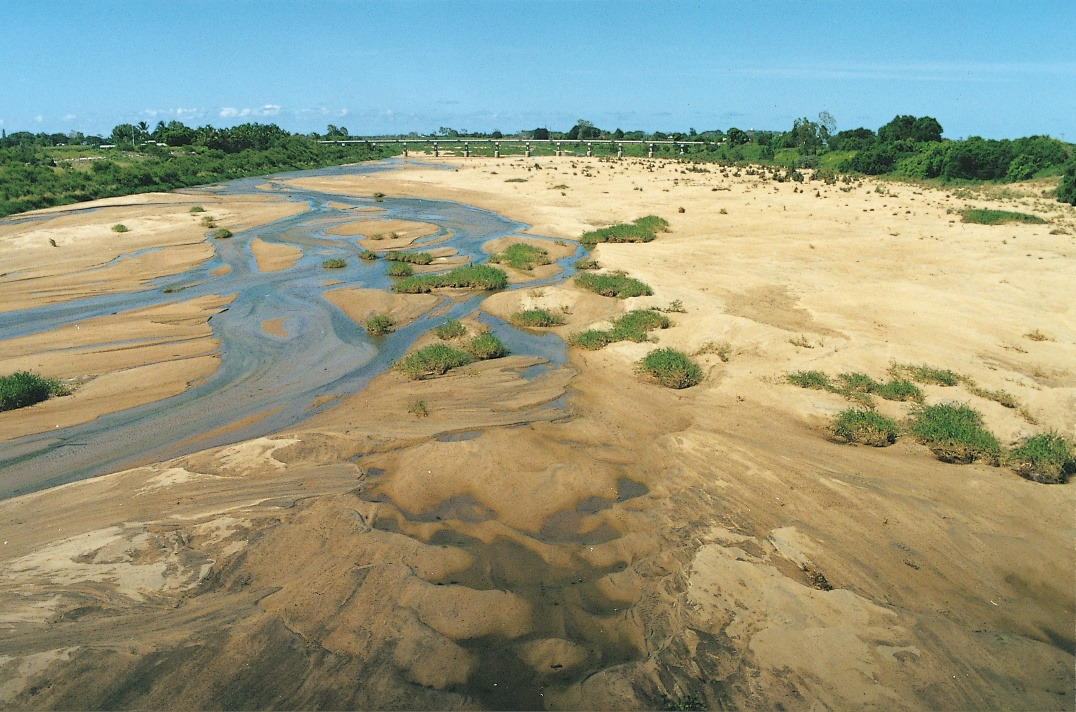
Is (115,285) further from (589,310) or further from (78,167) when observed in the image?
(78,167)

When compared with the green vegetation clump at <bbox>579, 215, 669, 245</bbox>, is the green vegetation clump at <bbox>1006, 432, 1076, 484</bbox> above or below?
below

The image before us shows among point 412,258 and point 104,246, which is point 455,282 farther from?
point 104,246

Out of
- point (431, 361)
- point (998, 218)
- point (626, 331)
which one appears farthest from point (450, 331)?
point (998, 218)

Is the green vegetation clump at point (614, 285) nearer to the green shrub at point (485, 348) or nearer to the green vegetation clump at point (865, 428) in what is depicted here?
the green shrub at point (485, 348)

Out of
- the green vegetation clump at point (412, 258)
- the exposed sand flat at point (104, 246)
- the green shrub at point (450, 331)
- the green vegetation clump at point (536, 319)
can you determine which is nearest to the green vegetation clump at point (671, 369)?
the green vegetation clump at point (536, 319)

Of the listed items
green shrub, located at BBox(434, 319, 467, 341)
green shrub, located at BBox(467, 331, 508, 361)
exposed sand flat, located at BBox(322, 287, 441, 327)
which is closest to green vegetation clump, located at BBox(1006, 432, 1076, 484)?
green shrub, located at BBox(467, 331, 508, 361)

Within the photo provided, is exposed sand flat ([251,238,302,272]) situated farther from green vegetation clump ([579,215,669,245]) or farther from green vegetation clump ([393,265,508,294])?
green vegetation clump ([579,215,669,245])

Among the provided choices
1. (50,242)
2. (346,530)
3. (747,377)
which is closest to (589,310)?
(747,377)
